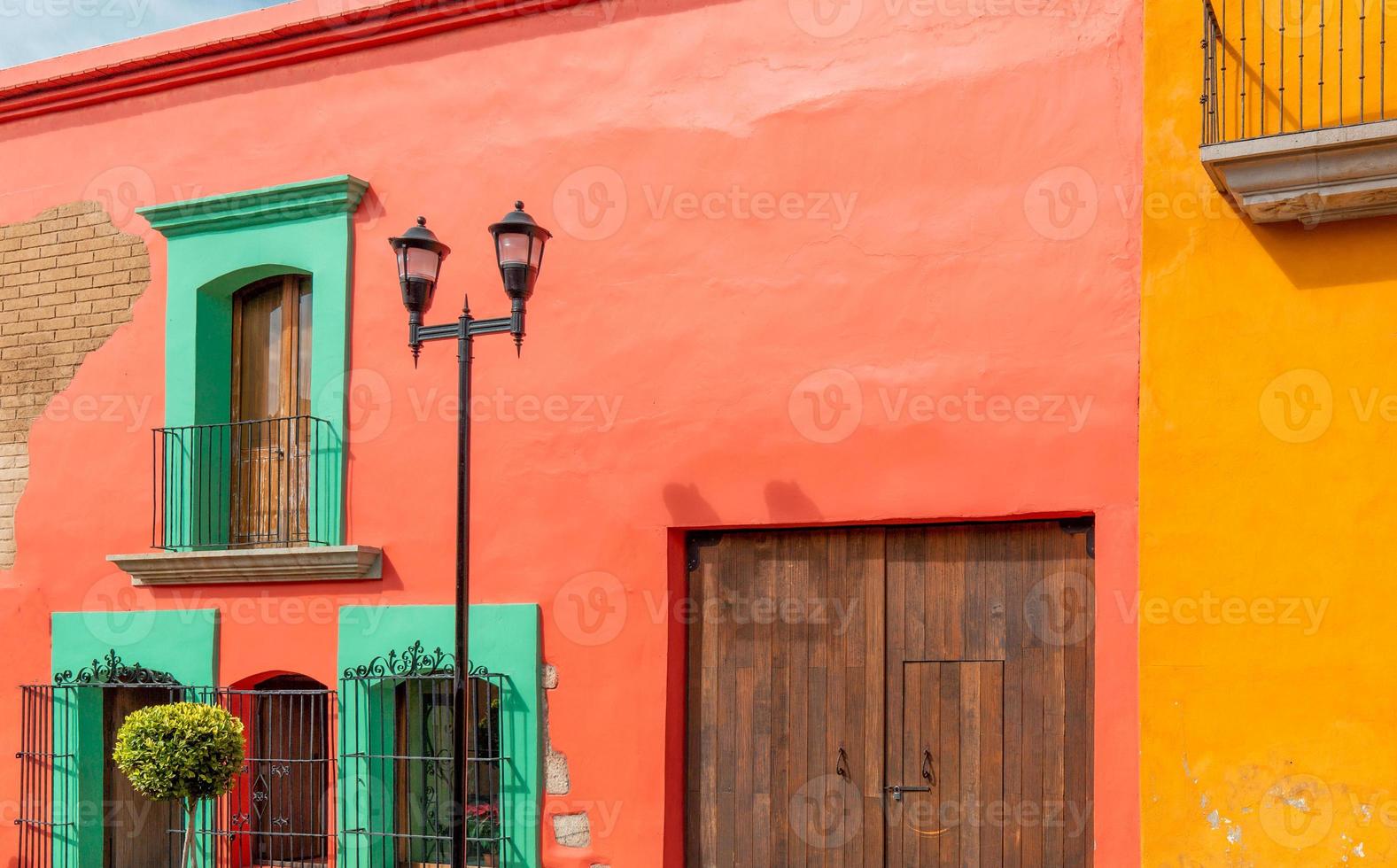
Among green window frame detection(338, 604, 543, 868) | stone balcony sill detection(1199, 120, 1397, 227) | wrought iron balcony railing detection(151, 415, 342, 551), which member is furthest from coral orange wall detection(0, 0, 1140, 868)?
stone balcony sill detection(1199, 120, 1397, 227)

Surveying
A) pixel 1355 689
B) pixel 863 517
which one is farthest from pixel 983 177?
pixel 1355 689

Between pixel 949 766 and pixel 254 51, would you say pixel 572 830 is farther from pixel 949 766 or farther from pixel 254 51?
pixel 254 51

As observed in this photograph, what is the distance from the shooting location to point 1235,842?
616 cm

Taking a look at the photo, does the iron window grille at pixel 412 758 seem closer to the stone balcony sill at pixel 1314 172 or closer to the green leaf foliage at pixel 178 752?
the green leaf foliage at pixel 178 752

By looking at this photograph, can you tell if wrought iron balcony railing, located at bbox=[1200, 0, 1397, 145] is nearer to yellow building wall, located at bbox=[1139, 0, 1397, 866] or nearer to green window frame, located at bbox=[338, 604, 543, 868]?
yellow building wall, located at bbox=[1139, 0, 1397, 866]

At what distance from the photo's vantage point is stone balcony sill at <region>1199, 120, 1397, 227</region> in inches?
229

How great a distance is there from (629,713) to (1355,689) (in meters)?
3.32

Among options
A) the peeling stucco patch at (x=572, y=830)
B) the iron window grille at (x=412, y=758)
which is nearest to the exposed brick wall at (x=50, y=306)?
the iron window grille at (x=412, y=758)

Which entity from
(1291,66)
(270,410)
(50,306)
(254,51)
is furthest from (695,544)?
(50,306)

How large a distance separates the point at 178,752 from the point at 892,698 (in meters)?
3.52

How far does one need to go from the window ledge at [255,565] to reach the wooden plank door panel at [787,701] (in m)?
1.91

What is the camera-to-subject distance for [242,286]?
8.84 m

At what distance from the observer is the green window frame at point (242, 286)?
8.28 m

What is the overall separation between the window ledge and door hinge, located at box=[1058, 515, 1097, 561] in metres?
3.66
